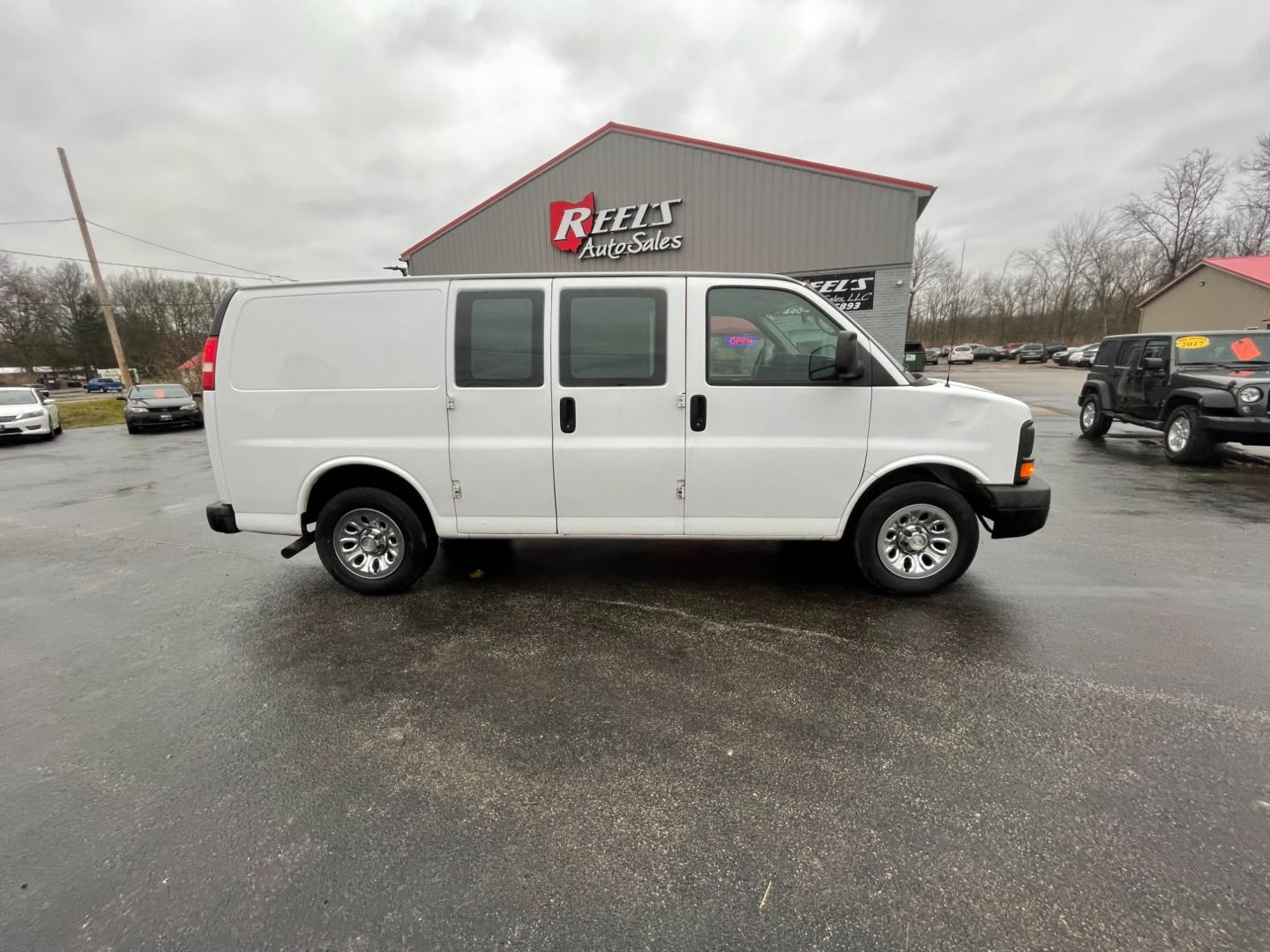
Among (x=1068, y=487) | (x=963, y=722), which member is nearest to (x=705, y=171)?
(x=1068, y=487)

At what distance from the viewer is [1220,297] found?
29062 millimetres

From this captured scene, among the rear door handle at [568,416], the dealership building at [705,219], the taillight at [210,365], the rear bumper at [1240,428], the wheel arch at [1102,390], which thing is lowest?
the rear bumper at [1240,428]

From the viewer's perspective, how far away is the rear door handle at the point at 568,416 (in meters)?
3.71

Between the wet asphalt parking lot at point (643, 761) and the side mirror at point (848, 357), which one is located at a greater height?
the side mirror at point (848, 357)

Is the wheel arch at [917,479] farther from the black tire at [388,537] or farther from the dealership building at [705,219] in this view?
the dealership building at [705,219]

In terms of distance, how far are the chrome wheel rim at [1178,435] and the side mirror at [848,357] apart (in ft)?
27.8

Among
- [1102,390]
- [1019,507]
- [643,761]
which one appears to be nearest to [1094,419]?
[1102,390]

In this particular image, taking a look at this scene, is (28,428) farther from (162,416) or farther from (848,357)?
(848,357)

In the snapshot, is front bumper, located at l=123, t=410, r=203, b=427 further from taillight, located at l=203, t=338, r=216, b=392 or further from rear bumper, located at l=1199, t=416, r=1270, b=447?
rear bumper, located at l=1199, t=416, r=1270, b=447

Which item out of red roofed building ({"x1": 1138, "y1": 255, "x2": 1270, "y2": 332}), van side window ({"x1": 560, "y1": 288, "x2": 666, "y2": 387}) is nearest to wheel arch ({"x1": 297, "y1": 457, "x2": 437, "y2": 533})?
van side window ({"x1": 560, "y1": 288, "x2": 666, "y2": 387})

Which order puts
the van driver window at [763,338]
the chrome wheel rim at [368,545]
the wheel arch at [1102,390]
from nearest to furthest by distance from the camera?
the van driver window at [763,338], the chrome wheel rim at [368,545], the wheel arch at [1102,390]

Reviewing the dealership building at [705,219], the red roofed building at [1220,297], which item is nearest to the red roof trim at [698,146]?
the dealership building at [705,219]

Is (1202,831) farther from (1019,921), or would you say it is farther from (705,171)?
(705,171)

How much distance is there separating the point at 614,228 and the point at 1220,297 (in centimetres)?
3347
